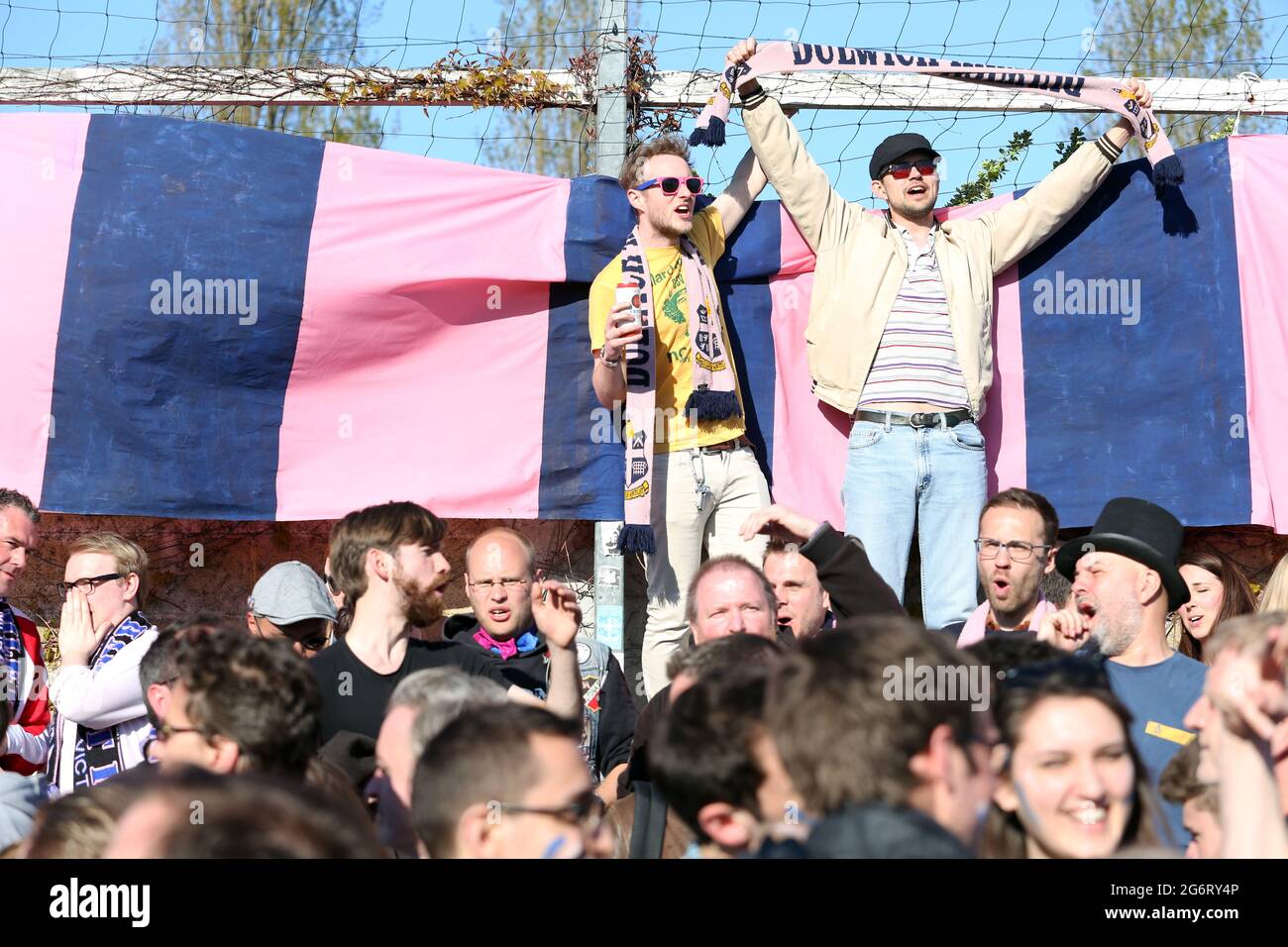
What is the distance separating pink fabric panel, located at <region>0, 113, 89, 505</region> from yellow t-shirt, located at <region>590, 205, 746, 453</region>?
1950 millimetres

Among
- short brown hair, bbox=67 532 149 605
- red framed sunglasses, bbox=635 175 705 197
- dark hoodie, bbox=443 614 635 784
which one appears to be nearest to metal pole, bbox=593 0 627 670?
red framed sunglasses, bbox=635 175 705 197

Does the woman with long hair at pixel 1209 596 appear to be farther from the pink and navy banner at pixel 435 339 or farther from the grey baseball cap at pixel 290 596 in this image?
the grey baseball cap at pixel 290 596

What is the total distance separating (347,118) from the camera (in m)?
10.2

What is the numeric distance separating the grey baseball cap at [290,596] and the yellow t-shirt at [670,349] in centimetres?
129

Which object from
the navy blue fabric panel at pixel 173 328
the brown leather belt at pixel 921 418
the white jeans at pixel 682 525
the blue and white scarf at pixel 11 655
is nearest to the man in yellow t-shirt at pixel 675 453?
the white jeans at pixel 682 525

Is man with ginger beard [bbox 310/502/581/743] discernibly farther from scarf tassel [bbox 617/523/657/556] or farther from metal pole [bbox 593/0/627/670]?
metal pole [bbox 593/0/627/670]

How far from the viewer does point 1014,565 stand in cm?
421

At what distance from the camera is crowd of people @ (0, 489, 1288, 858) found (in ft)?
6.61

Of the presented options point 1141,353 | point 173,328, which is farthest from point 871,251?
point 173,328

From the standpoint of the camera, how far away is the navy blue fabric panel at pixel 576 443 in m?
5.11

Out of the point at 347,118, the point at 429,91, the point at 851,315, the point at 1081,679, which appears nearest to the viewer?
the point at 1081,679
